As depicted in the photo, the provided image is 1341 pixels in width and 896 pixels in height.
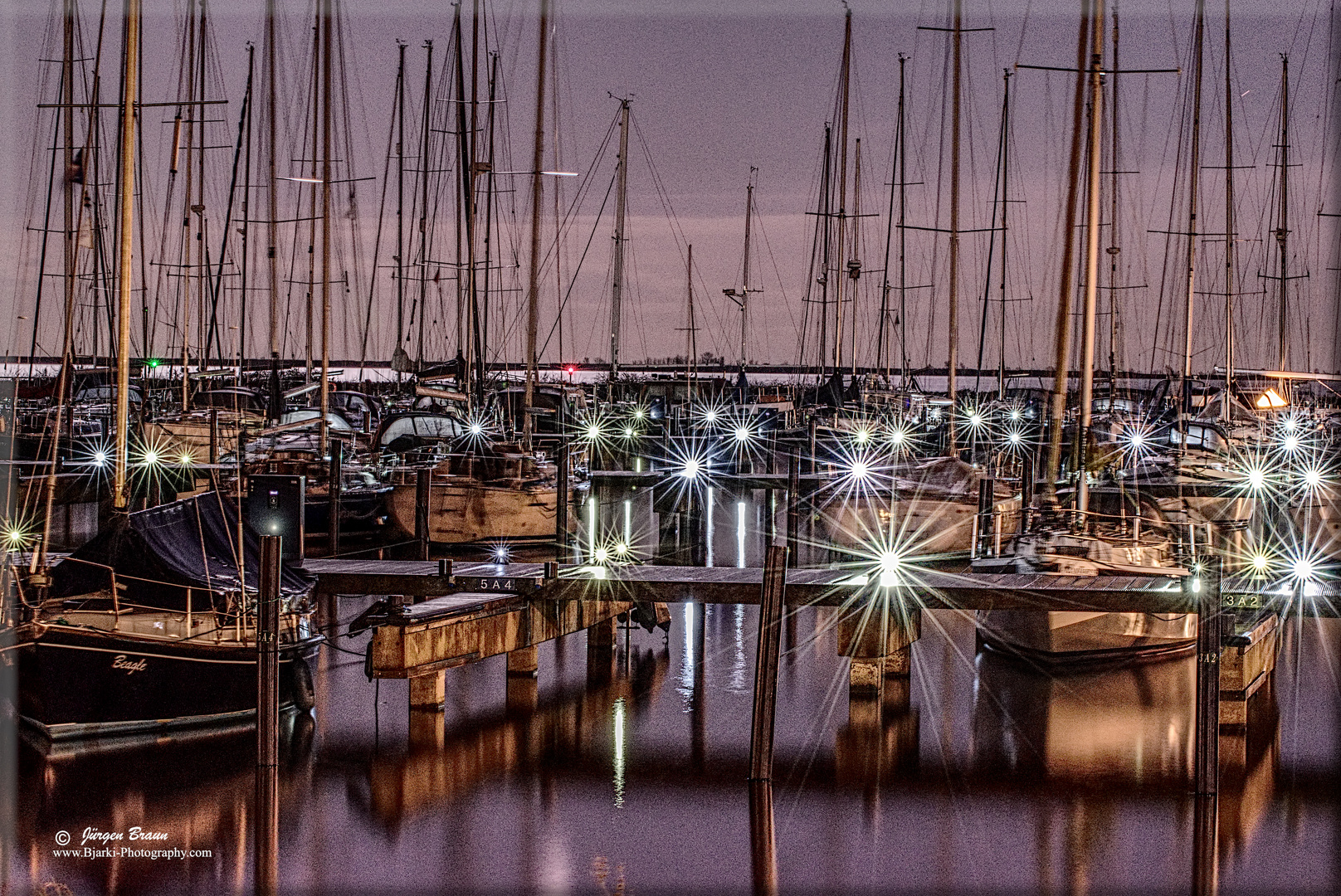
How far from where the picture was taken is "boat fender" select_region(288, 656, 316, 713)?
16266mm

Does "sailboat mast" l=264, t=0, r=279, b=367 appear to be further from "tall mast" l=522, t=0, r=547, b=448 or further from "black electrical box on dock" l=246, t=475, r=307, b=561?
"black electrical box on dock" l=246, t=475, r=307, b=561

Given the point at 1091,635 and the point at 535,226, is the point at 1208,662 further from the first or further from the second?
the point at 535,226

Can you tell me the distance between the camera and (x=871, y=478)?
2919 cm

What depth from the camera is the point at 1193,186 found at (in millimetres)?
32156

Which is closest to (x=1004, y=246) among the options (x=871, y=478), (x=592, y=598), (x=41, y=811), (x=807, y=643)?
(x=871, y=478)

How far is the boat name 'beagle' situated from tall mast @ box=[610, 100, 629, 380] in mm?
32519

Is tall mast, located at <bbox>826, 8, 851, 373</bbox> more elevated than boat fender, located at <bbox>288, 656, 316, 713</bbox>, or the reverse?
tall mast, located at <bbox>826, 8, 851, 373</bbox>

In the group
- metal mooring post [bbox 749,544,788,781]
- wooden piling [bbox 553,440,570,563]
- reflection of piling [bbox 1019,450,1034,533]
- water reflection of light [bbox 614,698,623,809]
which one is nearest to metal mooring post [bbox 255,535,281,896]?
water reflection of light [bbox 614,698,623,809]

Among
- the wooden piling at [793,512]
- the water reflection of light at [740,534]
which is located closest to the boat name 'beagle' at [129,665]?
the wooden piling at [793,512]

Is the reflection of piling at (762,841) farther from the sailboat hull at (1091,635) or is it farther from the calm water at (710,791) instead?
the sailboat hull at (1091,635)

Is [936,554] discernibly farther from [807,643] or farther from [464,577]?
[464,577]

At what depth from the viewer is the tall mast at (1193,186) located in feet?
101

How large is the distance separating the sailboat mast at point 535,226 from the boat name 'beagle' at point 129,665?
12475 millimetres

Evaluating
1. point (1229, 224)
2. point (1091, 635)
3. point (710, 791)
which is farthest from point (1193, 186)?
point (710, 791)
